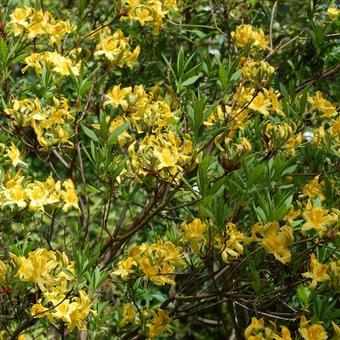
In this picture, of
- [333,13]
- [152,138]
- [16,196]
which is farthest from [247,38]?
[16,196]

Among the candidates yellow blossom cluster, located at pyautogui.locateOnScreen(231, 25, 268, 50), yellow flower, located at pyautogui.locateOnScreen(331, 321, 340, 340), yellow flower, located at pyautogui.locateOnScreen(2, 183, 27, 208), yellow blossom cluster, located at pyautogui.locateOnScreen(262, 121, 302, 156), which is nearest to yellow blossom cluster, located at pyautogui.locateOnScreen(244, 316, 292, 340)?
yellow flower, located at pyautogui.locateOnScreen(331, 321, 340, 340)

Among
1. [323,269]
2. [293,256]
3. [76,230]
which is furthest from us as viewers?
[76,230]

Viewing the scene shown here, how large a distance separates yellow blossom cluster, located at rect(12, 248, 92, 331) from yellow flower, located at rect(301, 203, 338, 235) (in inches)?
25.5

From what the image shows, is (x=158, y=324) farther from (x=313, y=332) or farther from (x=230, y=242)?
(x=313, y=332)

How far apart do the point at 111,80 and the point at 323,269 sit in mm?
1463

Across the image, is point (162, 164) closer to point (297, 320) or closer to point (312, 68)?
point (297, 320)

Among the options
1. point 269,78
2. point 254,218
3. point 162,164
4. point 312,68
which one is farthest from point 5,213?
point 312,68

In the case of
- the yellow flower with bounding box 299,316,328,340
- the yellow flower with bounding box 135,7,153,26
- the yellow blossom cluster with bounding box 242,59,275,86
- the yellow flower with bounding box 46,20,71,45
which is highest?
the yellow flower with bounding box 46,20,71,45

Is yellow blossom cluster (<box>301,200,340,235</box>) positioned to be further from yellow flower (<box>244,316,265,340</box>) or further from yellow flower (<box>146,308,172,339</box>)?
yellow flower (<box>146,308,172,339</box>)

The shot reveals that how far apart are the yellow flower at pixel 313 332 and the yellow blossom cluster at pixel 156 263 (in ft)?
1.32

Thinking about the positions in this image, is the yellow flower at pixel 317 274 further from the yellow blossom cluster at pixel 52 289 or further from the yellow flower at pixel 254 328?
the yellow blossom cluster at pixel 52 289

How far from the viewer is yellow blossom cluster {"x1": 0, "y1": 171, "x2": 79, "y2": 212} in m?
2.13

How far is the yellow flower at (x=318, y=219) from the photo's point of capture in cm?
200

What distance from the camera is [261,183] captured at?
205 centimetres
